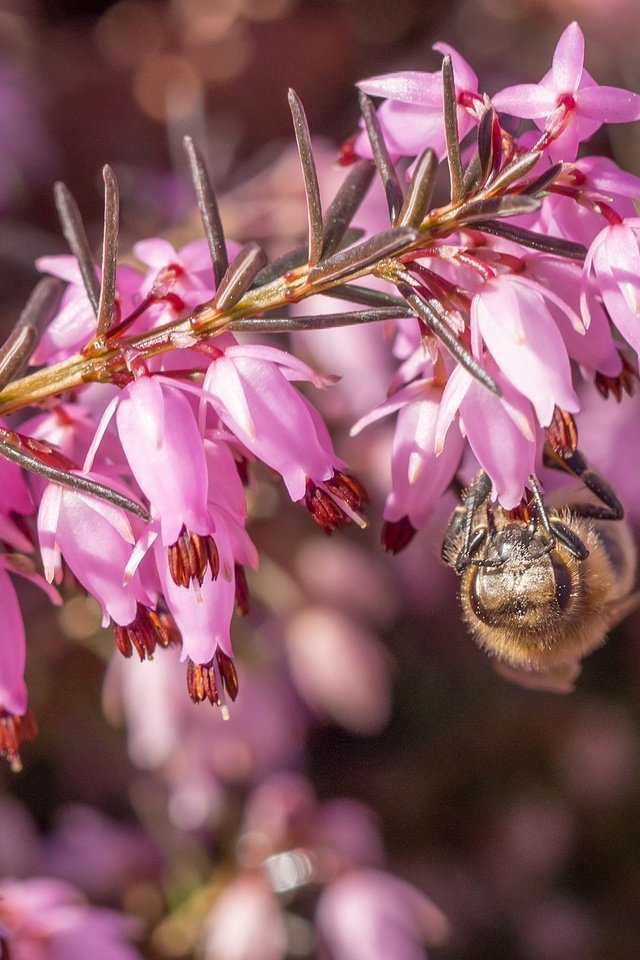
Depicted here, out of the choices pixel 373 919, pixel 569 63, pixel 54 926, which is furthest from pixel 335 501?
pixel 373 919

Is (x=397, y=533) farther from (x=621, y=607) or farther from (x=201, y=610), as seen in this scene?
(x=621, y=607)

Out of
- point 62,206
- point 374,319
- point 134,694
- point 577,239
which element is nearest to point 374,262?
point 374,319

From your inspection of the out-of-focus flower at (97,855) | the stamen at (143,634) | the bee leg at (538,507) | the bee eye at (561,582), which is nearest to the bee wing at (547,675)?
the bee eye at (561,582)

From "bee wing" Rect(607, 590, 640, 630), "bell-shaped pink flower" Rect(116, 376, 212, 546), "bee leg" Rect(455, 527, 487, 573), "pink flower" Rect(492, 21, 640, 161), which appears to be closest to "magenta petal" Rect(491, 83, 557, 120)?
"pink flower" Rect(492, 21, 640, 161)

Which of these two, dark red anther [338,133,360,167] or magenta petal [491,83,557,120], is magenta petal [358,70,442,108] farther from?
dark red anther [338,133,360,167]

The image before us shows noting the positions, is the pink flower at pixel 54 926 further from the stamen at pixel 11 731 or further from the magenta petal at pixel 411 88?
the magenta petal at pixel 411 88

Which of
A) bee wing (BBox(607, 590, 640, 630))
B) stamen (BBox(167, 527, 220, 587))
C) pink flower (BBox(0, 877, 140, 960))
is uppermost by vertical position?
→ stamen (BBox(167, 527, 220, 587))

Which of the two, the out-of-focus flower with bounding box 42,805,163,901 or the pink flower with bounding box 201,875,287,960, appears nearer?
the pink flower with bounding box 201,875,287,960
